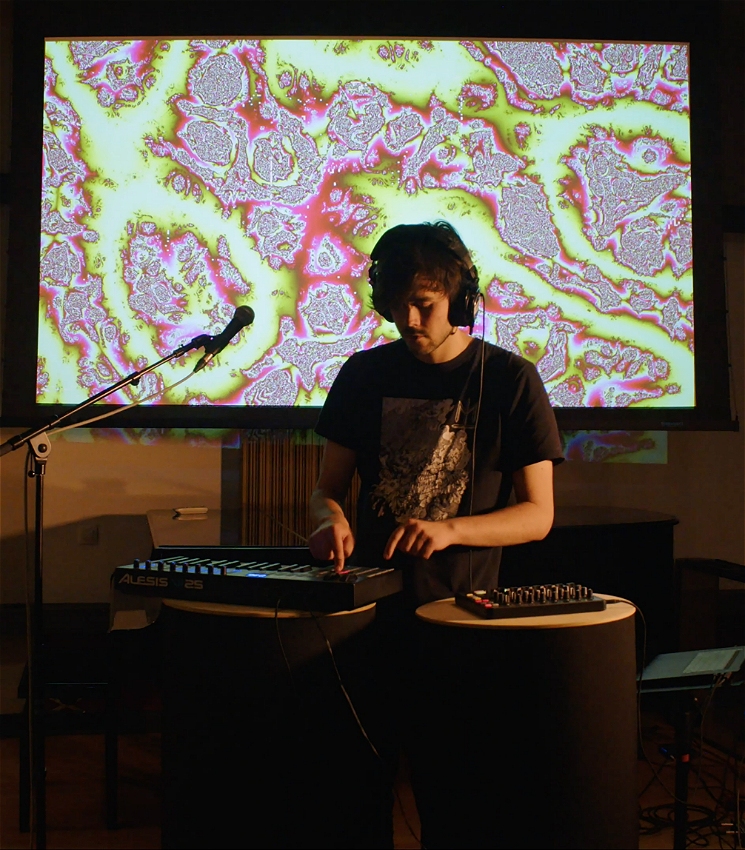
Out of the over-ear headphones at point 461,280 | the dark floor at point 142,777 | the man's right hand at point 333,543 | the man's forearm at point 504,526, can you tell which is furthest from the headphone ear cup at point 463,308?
the dark floor at point 142,777

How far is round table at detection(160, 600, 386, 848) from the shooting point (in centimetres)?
155

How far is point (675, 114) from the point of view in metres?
3.44

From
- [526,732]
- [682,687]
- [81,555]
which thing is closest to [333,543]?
[526,732]

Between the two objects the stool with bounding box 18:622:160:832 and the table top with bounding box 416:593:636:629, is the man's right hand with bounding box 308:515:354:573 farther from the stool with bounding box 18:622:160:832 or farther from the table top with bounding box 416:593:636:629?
the stool with bounding box 18:622:160:832

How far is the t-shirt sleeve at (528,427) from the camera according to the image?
70.7 inches

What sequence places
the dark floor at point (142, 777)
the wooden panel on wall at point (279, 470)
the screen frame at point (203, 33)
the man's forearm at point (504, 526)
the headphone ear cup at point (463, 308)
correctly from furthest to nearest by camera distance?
1. the wooden panel on wall at point (279, 470)
2. the screen frame at point (203, 33)
3. the dark floor at point (142, 777)
4. the headphone ear cup at point (463, 308)
5. the man's forearm at point (504, 526)

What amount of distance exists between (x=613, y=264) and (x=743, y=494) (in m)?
1.32

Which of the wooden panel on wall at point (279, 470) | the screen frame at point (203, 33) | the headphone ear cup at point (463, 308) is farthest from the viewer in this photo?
the wooden panel on wall at point (279, 470)

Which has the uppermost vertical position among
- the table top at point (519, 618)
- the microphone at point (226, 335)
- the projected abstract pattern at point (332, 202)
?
the projected abstract pattern at point (332, 202)

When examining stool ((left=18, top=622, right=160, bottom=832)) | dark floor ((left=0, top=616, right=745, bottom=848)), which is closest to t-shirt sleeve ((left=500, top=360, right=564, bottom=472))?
dark floor ((left=0, top=616, right=745, bottom=848))

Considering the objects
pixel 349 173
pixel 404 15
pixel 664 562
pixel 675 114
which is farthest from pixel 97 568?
pixel 675 114

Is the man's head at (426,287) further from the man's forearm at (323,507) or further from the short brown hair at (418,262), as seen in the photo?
the man's forearm at (323,507)

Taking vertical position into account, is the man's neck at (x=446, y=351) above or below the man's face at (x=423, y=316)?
below

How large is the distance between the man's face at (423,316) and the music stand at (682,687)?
900mm
